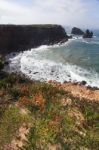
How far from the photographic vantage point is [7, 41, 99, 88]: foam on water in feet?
159

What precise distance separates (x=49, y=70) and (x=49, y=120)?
131 feet

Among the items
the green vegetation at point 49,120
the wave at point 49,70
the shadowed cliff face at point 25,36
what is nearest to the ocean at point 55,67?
the wave at point 49,70

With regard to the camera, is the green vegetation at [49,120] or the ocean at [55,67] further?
the ocean at [55,67]

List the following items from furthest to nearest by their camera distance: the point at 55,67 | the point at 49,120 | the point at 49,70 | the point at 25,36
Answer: the point at 25,36 → the point at 55,67 → the point at 49,70 → the point at 49,120

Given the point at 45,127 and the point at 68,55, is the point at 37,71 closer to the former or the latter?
the point at 68,55

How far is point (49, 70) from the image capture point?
5538cm

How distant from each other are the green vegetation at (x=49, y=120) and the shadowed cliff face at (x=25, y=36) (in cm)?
5489

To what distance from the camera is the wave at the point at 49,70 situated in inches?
1912

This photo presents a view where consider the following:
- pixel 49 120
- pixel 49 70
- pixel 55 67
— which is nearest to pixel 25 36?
pixel 55 67

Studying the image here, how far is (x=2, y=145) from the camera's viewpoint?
1440cm

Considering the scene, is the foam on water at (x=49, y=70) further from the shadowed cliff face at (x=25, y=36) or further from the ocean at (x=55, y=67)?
the shadowed cliff face at (x=25, y=36)

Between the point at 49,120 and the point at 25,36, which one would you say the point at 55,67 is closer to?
the point at 25,36

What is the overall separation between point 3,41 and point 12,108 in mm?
59340

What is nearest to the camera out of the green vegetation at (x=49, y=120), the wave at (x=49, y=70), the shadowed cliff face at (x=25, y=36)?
the green vegetation at (x=49, y=120)
